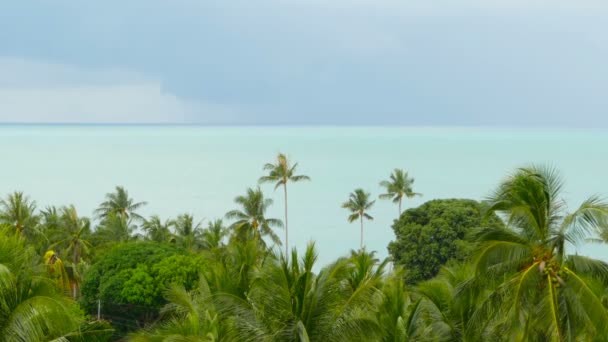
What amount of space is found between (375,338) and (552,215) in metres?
4.19

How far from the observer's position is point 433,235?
45719mm

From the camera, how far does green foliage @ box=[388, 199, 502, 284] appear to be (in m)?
45.1

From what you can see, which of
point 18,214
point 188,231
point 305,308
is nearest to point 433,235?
point 188,231

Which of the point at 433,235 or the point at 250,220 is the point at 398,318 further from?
the point at 250,220

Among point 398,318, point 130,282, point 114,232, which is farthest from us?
point 114,232

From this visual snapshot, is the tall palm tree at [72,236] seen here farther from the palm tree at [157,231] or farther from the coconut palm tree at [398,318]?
the coconut palm tree at [398,318]

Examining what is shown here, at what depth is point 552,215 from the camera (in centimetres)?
1459

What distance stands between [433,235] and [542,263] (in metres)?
31.8

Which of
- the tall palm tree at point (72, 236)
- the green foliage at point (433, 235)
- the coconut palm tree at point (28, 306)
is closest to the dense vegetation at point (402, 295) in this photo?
the coconut palm tree at point (28, 306)

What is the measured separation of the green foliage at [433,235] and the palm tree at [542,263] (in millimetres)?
29189

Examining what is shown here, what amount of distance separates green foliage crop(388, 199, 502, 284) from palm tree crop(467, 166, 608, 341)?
1149 inches

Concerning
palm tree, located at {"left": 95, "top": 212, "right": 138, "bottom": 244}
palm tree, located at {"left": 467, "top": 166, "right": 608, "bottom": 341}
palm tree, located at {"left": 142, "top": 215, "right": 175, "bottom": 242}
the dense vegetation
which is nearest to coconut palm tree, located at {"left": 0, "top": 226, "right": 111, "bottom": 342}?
the dense vegetation

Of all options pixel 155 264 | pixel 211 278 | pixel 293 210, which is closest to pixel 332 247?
pixel 293 210

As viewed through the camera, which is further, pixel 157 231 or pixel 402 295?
pixel 157 231
